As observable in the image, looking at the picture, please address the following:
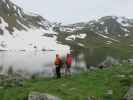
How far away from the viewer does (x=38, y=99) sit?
18.3m

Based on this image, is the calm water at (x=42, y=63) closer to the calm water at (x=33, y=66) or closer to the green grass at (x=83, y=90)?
the calm water at (x=33, y=66)

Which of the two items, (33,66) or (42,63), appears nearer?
(33,66)

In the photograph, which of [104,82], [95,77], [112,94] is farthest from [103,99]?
[95,77]

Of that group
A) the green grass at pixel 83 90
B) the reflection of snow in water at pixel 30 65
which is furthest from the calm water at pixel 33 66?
the green grass at pixel 83 90

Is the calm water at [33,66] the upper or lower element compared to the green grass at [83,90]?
lower

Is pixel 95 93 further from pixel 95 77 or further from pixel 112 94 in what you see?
pixel 95 77

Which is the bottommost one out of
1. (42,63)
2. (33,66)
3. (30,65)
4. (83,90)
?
(42,63)

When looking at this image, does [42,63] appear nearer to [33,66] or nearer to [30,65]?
[30,65]

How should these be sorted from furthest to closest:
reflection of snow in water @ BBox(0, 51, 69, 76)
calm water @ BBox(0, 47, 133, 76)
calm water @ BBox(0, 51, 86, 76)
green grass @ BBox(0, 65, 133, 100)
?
calm water @ BBox(0, 47, 133, 76) < reflection of snow in water @ BBox(0, 51, 69, 76) < calm water @ BBox(0, 51, 86, 76) < green grass @ BBox(0, 65, 133, 100)

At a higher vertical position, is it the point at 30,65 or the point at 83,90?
the point at 83,90

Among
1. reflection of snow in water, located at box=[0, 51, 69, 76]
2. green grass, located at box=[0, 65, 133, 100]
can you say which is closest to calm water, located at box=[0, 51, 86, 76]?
reflection of snow in water, located at box=[0, 51, 69, 76]

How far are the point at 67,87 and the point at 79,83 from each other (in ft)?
6.36

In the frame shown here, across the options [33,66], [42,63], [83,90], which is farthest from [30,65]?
[83,90]

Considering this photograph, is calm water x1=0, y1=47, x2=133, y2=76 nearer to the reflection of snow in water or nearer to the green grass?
the reflection of snow in water
